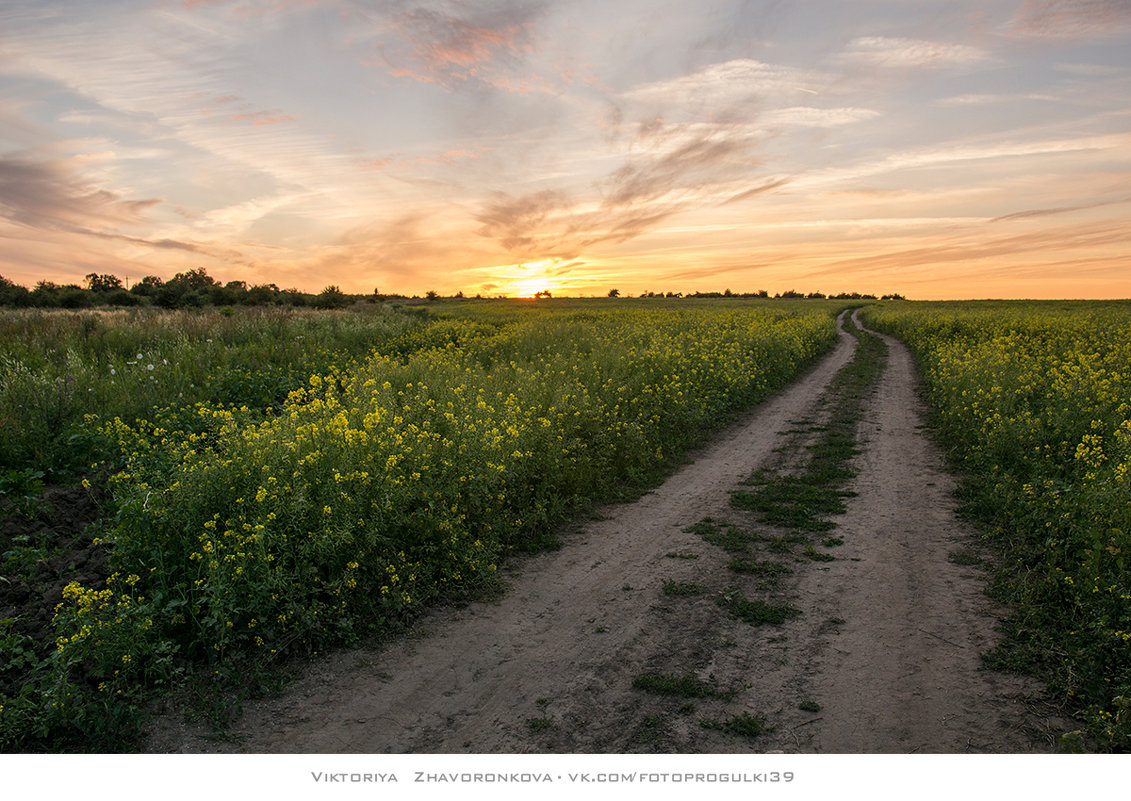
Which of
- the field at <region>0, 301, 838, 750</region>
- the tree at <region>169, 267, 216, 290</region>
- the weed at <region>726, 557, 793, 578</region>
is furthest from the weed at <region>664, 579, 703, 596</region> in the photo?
the tree at <region>169, 267, 216, 290</region>

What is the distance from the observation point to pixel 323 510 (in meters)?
4.86

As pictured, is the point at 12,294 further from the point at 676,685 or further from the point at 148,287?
the point at 676,685

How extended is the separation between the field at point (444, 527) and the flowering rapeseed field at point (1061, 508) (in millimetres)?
29

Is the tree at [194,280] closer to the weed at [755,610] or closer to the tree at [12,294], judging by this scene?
the tree at [12,294]

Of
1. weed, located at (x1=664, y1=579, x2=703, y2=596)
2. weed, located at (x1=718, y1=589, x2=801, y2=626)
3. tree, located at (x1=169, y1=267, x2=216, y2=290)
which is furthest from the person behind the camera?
tree, located at (x1=169, y1=267, x2=216, y2=290)

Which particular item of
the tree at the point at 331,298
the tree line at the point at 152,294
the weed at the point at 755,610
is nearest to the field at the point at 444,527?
the weed at the point at 755,610

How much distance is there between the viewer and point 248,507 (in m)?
4.96

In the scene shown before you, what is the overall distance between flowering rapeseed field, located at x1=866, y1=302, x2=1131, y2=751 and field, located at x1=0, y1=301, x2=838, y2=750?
440cm

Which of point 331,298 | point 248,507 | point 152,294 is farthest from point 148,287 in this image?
point 248,507

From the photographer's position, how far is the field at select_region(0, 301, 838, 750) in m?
4.00

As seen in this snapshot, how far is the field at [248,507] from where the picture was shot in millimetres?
4000

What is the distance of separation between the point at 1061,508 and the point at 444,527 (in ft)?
20.4

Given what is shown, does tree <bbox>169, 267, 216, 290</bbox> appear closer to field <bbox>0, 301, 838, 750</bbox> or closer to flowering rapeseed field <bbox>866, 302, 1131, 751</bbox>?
field <bbox>0, 301, 838, 750</bbox>

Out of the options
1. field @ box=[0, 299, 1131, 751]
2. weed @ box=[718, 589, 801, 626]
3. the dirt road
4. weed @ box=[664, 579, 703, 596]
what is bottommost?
the dirt road
